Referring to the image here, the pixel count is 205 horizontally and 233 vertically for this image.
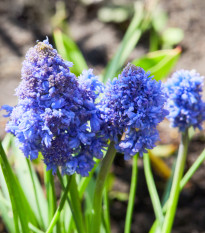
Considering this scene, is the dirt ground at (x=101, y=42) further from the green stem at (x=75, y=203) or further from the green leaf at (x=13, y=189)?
the green leaf at (x=13, y=189)

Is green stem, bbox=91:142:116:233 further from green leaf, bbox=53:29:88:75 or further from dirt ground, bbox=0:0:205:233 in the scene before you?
green leaf, bbox=53:29:88:75

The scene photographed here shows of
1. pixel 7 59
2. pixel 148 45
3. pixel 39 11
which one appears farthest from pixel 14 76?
pixel 148 45

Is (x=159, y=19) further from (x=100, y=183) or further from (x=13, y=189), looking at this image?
(x=13, y=189)

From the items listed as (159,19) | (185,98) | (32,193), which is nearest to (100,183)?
(185,98)

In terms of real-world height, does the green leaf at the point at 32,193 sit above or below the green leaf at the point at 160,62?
below


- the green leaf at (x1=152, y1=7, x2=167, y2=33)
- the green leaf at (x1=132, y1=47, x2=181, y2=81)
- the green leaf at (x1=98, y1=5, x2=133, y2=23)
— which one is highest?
the green leaf at (x1=98, y1=5, x2=133, y2=23)

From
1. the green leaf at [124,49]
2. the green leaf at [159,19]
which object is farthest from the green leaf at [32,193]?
the green leaf at [159,19]

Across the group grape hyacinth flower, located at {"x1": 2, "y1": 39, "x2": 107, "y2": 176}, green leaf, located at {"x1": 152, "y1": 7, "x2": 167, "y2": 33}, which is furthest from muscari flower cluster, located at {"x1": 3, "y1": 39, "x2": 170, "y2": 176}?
green leaf, located at {"x1": 152, "y1": 7, "x2": 167, "y2": 33}
